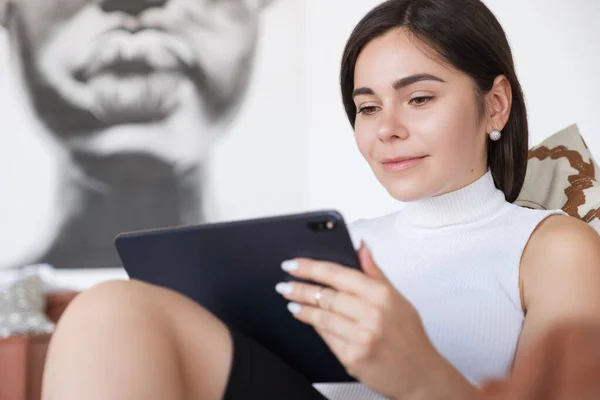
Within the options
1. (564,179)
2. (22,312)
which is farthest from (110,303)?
(22,312)

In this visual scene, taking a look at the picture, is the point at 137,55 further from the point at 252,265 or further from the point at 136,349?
the point at 136,349

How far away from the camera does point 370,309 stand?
2.15 ft

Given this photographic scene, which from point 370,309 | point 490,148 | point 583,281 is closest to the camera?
point 370,309

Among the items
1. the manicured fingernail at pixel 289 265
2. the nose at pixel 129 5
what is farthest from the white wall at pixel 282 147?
the manicured fingernail at pixel 289 265

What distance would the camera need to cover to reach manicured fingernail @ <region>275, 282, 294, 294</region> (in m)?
0.74

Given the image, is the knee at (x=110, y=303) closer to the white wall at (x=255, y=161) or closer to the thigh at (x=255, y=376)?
the thigh at (x=255, y=376)

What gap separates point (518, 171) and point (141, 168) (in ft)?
6.12

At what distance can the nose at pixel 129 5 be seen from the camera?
281cm

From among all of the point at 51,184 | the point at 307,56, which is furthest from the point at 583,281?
the point at 51,184

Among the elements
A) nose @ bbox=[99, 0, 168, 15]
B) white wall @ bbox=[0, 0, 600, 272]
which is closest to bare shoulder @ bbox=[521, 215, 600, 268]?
white wall @ bbox=[0, 0, 600, 272]

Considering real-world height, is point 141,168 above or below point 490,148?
below

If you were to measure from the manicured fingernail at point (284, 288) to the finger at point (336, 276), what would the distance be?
2 cm

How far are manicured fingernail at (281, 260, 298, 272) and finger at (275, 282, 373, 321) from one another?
0.02 metres

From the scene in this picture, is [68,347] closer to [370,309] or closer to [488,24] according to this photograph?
[370,309]
